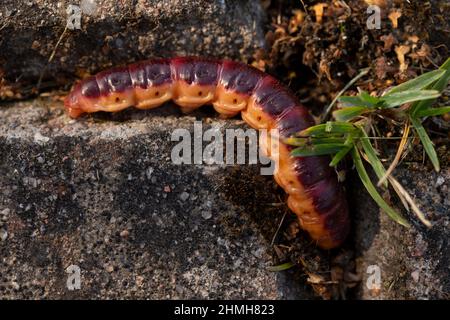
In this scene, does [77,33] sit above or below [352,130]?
above

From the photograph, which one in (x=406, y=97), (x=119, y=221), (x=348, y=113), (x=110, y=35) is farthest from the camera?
(x=110, y=35)

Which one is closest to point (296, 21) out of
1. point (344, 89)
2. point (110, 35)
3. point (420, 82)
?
point (344, 89)

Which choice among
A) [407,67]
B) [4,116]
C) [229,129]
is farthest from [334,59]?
[4,116]

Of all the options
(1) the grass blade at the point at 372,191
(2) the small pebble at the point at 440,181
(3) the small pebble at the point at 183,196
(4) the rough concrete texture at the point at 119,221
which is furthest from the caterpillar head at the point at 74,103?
(2) the small pebble at the point at 440,181

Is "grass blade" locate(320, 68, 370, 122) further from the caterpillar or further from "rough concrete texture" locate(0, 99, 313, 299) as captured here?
"rough concrete texture" locate(0, 99, 313, 299)

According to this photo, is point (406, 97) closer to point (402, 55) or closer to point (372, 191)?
point (402, 55)

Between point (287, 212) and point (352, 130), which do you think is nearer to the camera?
point (352, 130)

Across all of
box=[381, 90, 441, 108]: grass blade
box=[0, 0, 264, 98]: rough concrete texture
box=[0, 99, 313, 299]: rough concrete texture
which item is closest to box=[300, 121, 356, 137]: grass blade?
box=[381, 90, 441, 108]: grass blade
